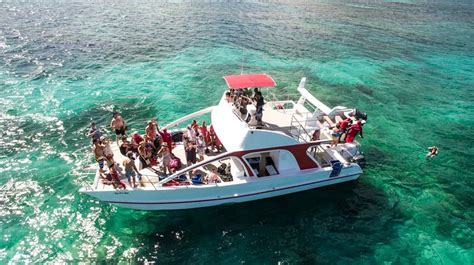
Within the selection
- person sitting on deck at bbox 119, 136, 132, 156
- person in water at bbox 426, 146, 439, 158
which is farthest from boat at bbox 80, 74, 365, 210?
person in water at bbox 426, 146, 439, 158

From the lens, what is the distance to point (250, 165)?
1484cm

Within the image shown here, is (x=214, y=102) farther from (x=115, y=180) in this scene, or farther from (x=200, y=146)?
(x=115, y=180)

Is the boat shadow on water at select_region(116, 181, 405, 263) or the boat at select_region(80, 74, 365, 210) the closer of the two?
the boat shadow on water at select_region(116, 181, 405, 263)

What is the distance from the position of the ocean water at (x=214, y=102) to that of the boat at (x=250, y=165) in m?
0.99

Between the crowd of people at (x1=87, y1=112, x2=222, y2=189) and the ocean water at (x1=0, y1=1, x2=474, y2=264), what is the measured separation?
2.14 m

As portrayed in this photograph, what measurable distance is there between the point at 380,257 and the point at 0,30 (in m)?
47.3

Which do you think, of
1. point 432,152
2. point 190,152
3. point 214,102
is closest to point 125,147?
point 190,152

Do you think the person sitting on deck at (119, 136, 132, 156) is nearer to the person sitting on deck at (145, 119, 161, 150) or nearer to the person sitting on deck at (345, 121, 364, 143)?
the person sitting on deck at (145, 119, 161, 150)

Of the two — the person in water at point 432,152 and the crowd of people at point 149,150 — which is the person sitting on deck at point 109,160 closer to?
the crowd of people at point 149,150

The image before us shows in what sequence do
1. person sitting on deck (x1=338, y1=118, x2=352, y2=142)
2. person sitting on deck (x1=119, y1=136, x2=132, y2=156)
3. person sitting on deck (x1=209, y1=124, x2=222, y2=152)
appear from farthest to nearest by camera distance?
person sitting on deck (x1=338, y1=118, x2=352, y2=142), person sitting on deck (x1=209, y1=124, x2=222, y2=152), person sitting on deck (x1=119, y1=136, x2=132, y2=156)

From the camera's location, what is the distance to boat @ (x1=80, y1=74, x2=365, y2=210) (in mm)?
13562

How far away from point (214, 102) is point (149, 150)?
11.3 m

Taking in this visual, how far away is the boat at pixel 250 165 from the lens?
13.6 meters

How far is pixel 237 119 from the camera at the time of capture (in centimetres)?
1450
